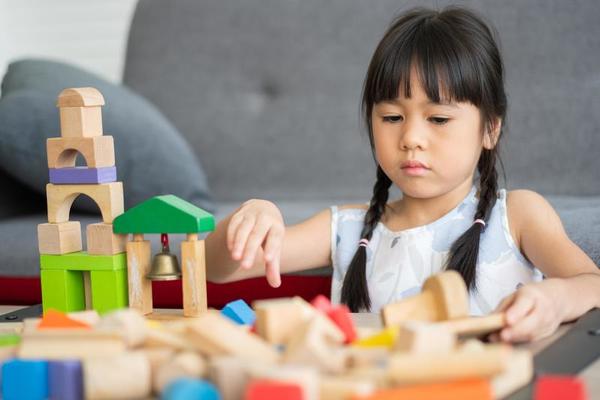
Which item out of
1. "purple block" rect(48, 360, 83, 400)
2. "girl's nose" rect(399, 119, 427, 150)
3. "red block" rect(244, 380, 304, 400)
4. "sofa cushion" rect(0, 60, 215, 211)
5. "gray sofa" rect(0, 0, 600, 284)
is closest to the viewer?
"red block" rect(244, 380, 304, 400)

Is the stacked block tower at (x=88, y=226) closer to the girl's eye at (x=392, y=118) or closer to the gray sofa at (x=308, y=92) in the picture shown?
the girl's eye at (x=392, y=118)

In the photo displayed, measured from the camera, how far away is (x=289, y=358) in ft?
1.98

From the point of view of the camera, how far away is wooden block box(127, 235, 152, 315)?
0.95 meters

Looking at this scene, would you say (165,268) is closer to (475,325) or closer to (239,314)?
(239,314)

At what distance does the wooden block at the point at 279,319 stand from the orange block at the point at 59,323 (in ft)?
0.54

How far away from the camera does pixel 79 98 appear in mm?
940

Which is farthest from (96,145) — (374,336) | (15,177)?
(15,177)

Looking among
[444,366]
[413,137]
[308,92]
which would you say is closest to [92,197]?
[413,137]

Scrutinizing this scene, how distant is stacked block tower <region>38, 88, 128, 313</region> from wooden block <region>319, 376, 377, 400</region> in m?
0.45

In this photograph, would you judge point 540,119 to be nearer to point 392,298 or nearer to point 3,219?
point 392,298

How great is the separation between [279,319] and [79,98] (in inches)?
15.9

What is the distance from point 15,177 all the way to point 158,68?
1.81 feet

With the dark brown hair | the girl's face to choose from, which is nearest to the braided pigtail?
the dark brown hair

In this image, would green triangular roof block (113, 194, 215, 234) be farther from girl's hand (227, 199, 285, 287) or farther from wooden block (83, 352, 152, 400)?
wooden block (83, 352, 152, 400)
